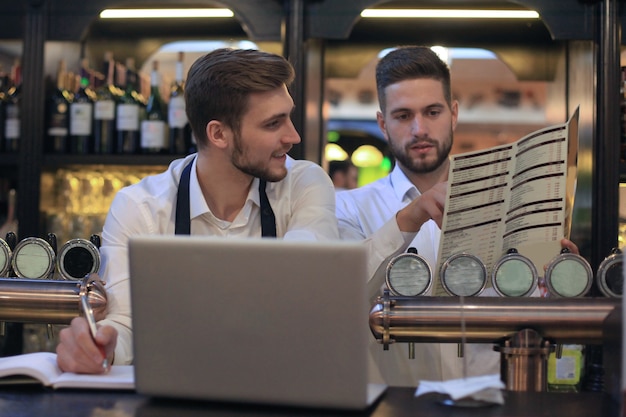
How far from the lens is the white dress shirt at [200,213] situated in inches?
81.0

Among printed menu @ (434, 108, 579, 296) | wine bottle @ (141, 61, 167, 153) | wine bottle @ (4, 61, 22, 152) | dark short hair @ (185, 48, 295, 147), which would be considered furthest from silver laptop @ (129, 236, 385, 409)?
wine bottle @ (4, 61, 22, 152)

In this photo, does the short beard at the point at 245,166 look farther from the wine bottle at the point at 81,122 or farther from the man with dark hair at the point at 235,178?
the wine bottle at the point at 81,122

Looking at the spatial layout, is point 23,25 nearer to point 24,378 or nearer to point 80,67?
point 80,67

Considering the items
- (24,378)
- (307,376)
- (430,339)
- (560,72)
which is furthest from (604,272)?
(560,72)

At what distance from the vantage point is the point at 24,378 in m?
1.41

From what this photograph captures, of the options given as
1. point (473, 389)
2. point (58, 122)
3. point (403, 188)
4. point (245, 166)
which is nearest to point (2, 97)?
point (58, 122)

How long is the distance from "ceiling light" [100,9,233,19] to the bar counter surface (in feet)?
6.92

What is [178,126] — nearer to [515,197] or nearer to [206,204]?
[206,204]

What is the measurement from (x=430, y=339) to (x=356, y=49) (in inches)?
75.0

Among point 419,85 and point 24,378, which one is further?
point 419,85

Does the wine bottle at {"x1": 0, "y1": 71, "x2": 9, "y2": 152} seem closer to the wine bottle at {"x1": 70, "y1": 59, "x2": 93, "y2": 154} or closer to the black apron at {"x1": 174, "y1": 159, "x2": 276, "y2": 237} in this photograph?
the wine bottle at {"x1": 70, "y1": 59, "x2": 93, "y2": 154}

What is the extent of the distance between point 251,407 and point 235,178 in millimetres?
1092

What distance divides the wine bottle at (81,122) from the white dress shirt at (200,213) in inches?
35.9

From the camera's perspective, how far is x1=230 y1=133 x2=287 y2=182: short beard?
217 cm
